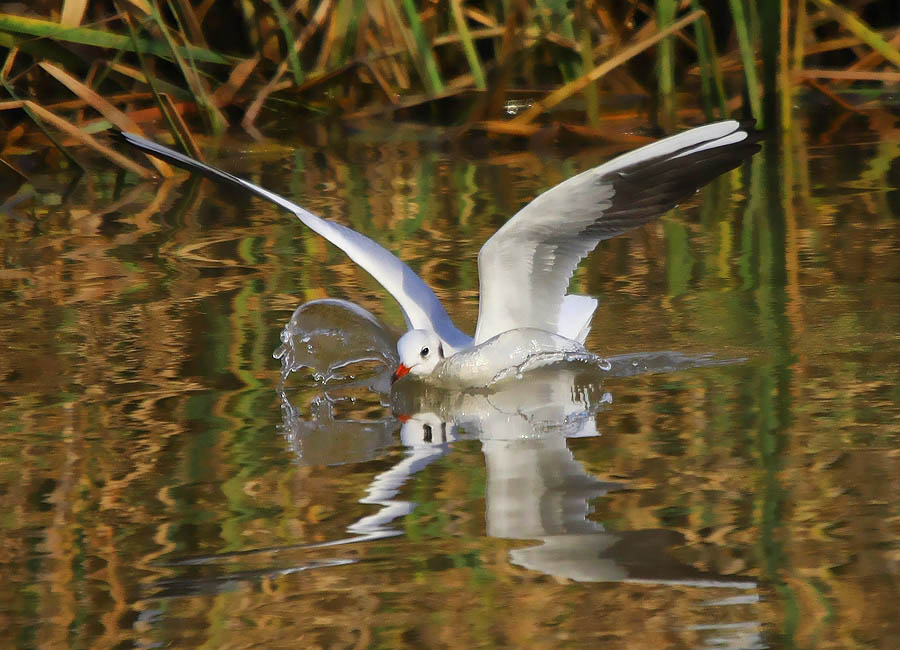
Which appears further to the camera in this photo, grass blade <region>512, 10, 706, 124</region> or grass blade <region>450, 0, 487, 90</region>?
grass blade <region>450, 0, 487, 90</region>

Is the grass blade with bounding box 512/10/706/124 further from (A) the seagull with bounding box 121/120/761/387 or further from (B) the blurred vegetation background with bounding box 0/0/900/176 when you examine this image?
(A) the seagull with bounding box 121/120/761/387

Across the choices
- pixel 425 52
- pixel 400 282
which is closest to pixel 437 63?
pixel 425 52

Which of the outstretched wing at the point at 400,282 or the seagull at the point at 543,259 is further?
the outstretched wing at the point at 400,282

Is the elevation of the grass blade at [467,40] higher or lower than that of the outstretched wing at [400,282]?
higher

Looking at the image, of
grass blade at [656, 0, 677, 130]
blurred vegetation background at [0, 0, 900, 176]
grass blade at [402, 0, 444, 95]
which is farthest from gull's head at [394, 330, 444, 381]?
grass blade at [656, 0, 677, 130]

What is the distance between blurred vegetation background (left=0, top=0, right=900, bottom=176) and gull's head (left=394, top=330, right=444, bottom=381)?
141 inches

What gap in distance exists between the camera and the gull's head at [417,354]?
188 inches

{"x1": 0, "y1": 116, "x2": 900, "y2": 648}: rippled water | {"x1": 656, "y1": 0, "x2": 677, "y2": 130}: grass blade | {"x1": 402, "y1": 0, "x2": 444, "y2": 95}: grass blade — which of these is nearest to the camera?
{"x1": 0, "y1": 116, "x2": 900, "y2": 648}: rippled water

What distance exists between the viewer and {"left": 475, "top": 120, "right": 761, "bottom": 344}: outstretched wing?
176 inches

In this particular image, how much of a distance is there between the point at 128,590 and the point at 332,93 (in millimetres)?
6783

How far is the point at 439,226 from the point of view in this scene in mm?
6930

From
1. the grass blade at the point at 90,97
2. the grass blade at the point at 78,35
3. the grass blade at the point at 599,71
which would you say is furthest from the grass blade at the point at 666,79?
the grass blade at the point at 90,97

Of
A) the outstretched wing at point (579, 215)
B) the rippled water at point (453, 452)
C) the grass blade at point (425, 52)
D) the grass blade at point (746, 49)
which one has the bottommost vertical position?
the rippled water at point (453, 452)

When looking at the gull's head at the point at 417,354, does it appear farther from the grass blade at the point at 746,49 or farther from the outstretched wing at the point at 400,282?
the grass blade at the point at 746,49
